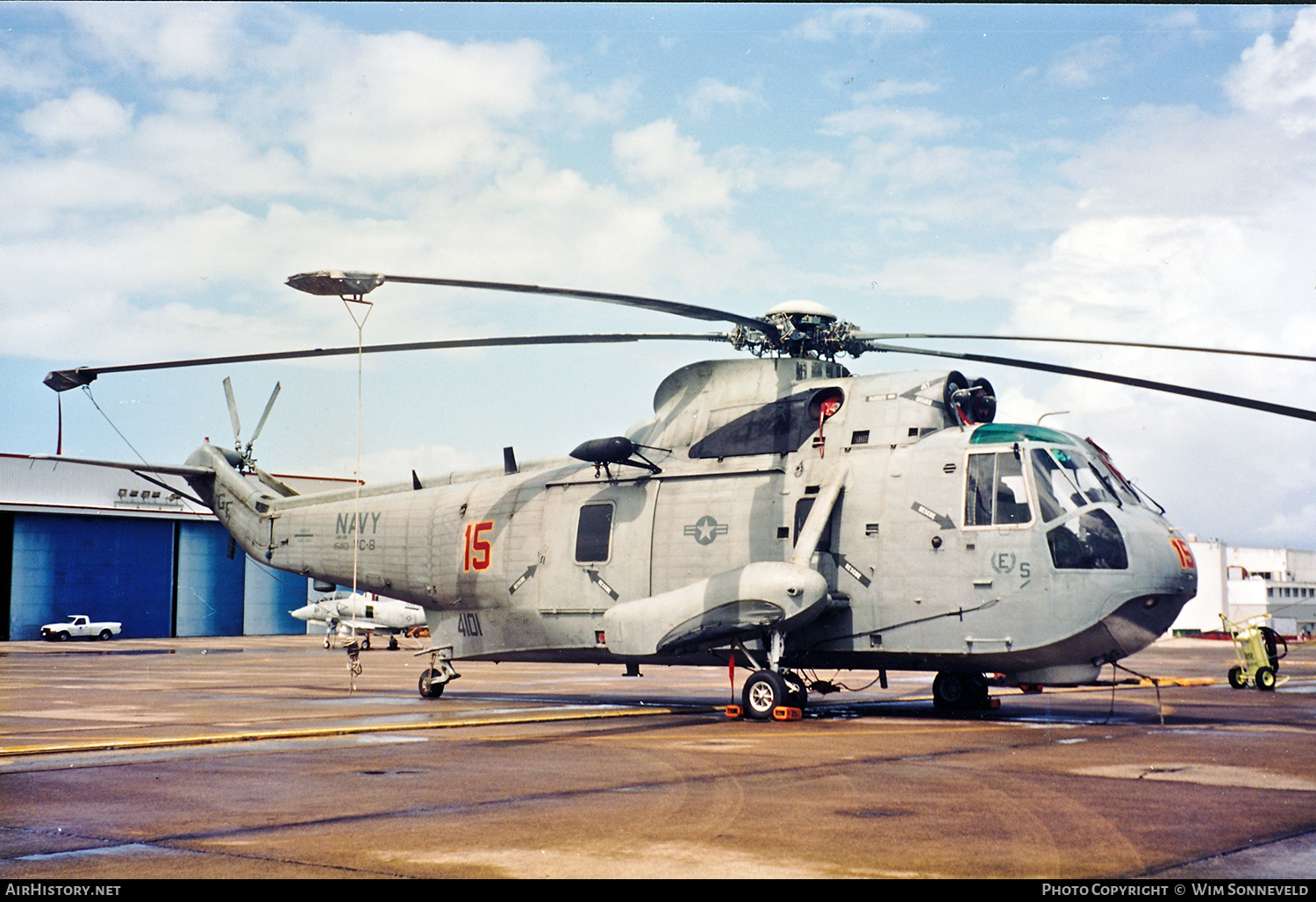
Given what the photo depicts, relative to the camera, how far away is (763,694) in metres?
17.1

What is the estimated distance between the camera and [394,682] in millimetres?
28578

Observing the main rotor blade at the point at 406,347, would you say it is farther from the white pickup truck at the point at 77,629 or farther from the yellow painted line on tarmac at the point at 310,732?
the white pickup truck at the point at 77,629

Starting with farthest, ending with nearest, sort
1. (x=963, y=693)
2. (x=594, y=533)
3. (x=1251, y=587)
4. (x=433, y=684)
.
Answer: (x=1251, y=587), (x=433, y=684), (x=594, y=533), (x=963, y=693)

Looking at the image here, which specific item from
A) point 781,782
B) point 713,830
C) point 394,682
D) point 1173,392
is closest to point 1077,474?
point 1173,392

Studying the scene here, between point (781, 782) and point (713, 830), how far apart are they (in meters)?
2.63

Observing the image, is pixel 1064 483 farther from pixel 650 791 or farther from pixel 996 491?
pixel 650 791

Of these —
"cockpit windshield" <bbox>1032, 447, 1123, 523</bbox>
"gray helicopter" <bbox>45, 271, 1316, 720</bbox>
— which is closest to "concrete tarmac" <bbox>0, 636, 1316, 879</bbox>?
"gray helicopter" <bbox>45, 271, 1316, 720</bbox>

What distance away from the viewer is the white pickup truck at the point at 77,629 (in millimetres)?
68188

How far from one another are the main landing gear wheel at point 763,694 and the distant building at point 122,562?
58913 millimetres

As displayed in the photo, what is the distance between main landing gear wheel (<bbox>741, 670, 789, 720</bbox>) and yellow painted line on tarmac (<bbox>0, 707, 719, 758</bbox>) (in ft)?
6.54

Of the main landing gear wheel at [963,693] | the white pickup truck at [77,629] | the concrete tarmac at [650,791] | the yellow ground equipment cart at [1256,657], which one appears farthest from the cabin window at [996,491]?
the white pickup truck at [77,629]

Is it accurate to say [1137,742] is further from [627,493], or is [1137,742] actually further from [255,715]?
[255,715]

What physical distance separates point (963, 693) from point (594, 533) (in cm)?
655

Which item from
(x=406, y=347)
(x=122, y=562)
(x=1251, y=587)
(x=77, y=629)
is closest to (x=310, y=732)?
(x=406, y=347)
